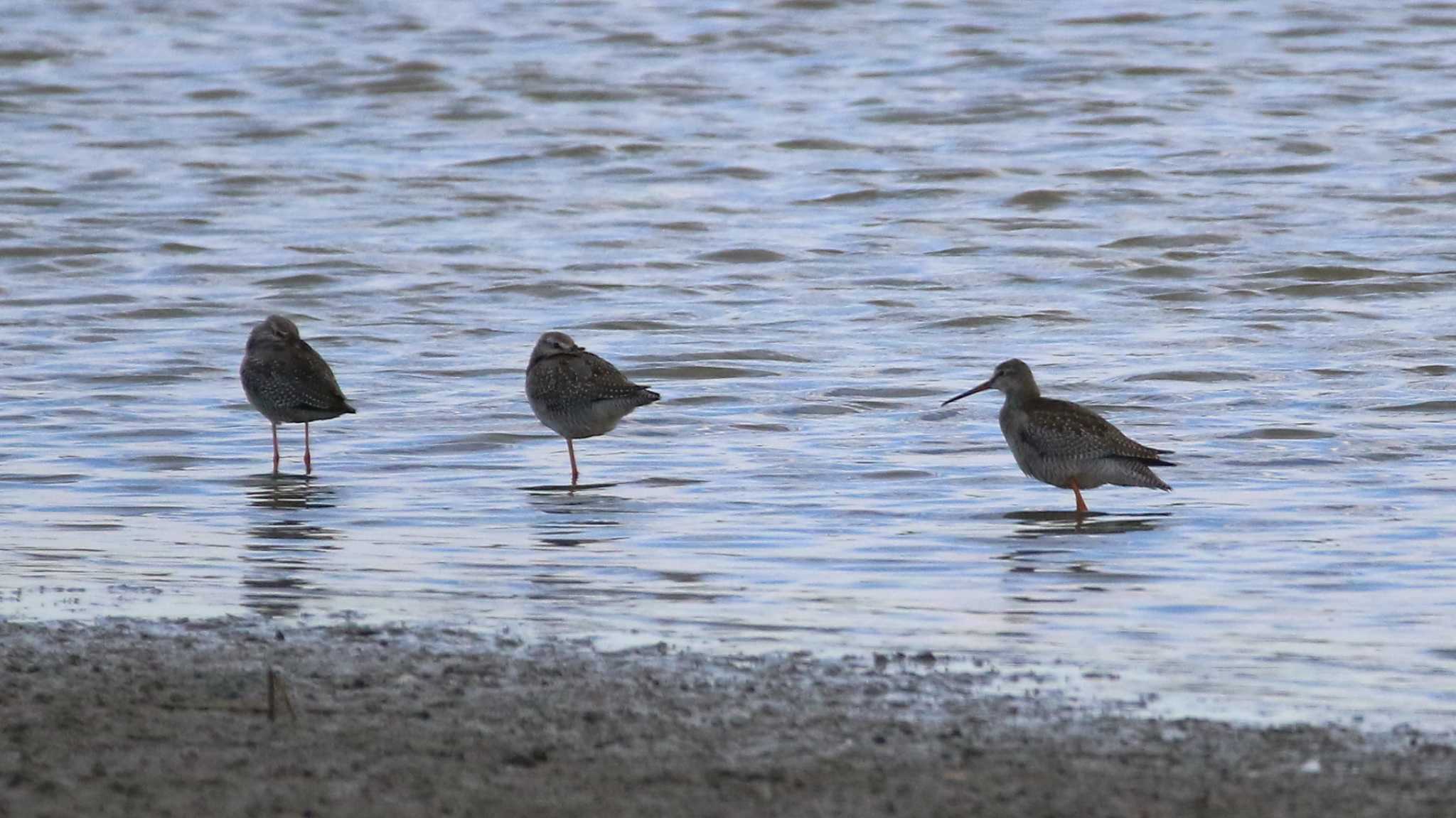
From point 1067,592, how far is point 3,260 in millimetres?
13911

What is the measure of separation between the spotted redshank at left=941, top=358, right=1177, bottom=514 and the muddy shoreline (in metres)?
3.94

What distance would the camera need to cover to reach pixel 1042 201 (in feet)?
74.6

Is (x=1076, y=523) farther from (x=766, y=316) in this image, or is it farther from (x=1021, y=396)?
(x=766, y=316)

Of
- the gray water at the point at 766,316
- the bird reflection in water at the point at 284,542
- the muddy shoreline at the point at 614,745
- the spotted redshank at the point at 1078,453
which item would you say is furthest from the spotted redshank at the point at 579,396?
the muddy shoreline at the point at 614,745

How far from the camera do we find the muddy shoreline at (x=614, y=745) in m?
5.55

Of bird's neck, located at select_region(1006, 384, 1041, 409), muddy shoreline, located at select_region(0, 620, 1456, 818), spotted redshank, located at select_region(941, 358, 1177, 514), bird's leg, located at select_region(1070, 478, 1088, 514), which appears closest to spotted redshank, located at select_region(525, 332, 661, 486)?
bird's neck, located at select_region(1006, 384, 1041, 409)

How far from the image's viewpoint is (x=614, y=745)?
6.12 m

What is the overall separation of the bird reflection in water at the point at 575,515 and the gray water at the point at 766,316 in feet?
0.16

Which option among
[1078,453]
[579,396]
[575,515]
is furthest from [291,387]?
[1078,453]

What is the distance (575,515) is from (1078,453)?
7.93 ft

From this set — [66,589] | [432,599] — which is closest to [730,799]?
[432,599]

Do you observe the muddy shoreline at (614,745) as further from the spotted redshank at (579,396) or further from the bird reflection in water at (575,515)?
the spotted redshank at (579,396)

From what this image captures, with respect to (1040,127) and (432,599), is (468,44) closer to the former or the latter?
(1040,127)

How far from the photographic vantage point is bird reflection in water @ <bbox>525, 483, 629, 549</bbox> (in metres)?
10.2
